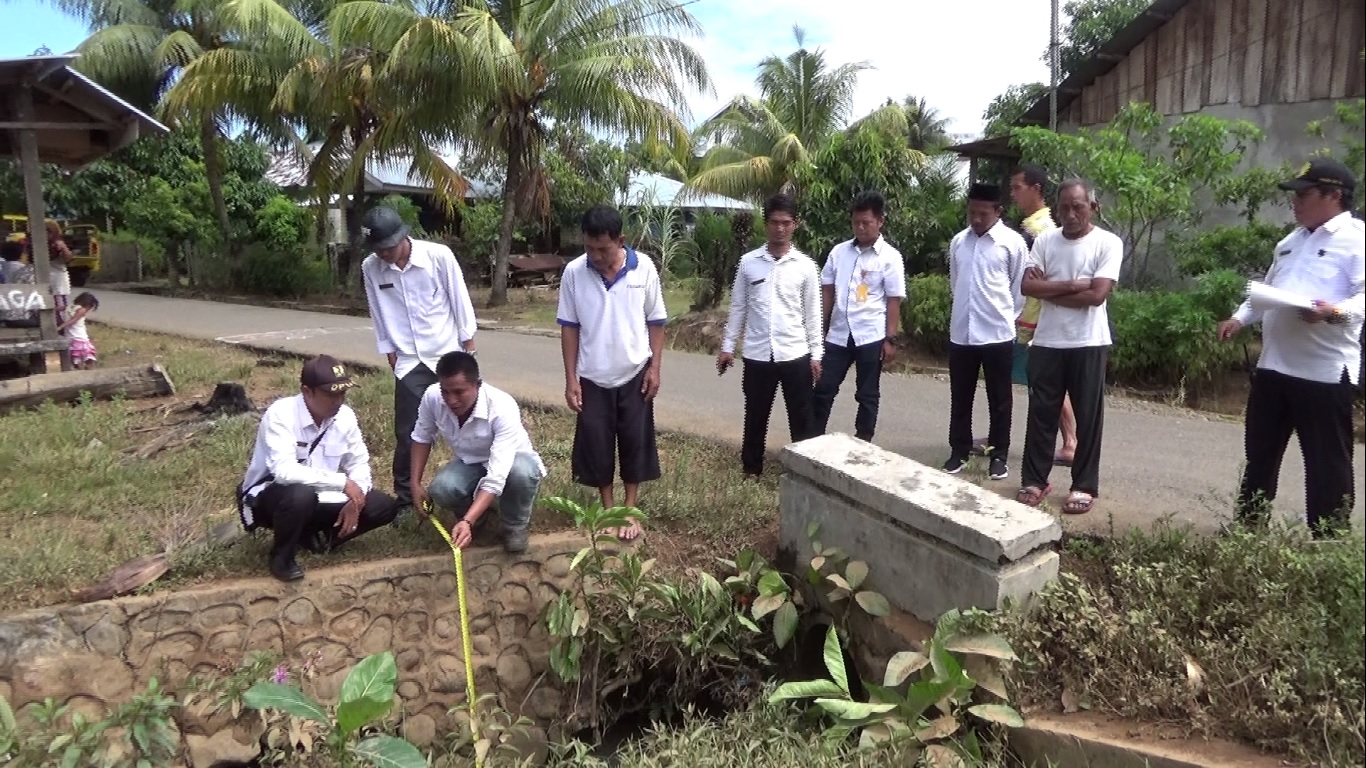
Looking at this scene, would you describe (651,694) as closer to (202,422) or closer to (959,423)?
(959,423)

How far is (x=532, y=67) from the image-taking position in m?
13.8

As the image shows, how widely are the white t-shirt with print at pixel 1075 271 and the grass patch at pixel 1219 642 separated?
1.03 m

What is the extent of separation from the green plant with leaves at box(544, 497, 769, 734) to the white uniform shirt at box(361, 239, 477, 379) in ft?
3.57

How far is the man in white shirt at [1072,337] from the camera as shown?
13.8 ft

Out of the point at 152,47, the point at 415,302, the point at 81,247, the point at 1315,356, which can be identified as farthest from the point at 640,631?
the point at 81,247

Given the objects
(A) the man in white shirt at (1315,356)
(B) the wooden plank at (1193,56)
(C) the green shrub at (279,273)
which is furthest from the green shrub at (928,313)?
(C) the green shrub at (279,273)

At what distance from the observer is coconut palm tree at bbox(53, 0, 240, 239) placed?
1717cm

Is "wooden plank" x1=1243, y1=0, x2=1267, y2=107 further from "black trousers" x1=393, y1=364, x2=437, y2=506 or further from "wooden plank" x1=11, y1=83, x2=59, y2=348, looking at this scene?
"wooden plank" x1=11, y1=83, x2=59, y2=348

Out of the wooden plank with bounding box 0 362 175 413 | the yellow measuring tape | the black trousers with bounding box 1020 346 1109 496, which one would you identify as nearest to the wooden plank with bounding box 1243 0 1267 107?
the black trousers with bounding box 1020 346 1109 496

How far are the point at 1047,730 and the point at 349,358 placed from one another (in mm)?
8118

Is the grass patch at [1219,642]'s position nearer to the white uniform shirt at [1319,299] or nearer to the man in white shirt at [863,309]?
the white uniform shirt at [1319,299]

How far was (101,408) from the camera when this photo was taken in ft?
22.8

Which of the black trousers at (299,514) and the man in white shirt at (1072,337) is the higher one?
the man in white shirt at (1072,337)

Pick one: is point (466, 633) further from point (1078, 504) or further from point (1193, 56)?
point (1193, 56)
